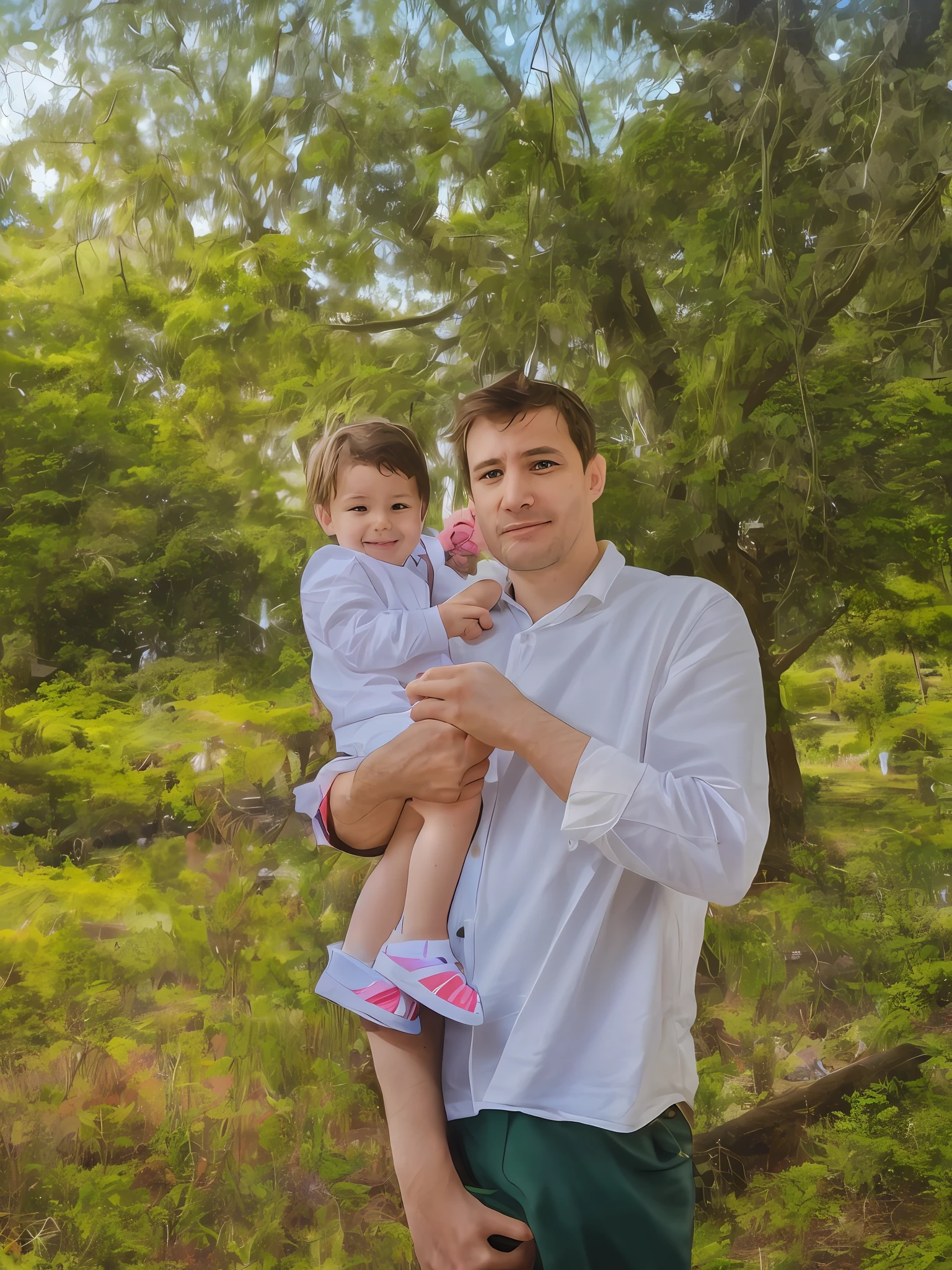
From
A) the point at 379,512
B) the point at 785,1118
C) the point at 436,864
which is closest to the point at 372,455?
the point at 379,512

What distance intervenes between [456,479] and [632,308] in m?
0.58

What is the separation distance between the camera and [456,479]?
2.13 meters

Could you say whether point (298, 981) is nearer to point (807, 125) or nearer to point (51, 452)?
point (51, 452)

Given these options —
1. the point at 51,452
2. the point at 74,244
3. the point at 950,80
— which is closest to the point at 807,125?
the point at 950,80

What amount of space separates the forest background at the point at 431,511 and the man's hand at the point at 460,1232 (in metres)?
0.57

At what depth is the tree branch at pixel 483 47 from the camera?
7.43 feet

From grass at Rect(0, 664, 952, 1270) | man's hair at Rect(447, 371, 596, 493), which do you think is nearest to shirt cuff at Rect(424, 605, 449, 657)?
man's hair at Rect(447, 371, 596, 493)

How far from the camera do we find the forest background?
7.07ft

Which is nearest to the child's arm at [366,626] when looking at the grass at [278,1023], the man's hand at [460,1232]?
the grass at [278,1023]

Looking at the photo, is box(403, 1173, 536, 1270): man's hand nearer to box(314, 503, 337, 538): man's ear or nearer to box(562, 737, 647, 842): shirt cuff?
box(562, 737, 647, 842): shirt cuff

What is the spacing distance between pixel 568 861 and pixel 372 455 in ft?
2.87

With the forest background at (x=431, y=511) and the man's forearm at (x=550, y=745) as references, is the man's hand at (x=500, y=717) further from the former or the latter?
the forest background at (x=431, y=511)

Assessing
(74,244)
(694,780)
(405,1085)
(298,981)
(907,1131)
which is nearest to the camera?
(694,780)

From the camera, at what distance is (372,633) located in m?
1.87
